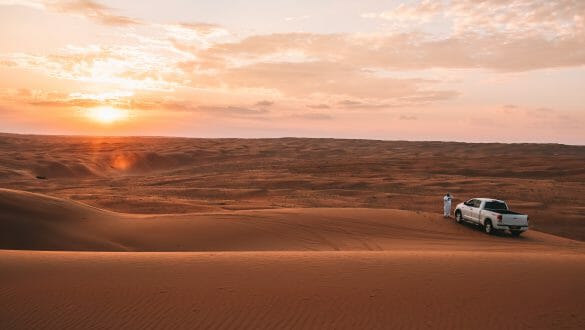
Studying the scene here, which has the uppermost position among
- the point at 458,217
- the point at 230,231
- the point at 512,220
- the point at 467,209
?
the point at 467,209

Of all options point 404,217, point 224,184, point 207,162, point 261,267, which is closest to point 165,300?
point 261,267

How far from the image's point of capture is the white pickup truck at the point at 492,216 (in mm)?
19047

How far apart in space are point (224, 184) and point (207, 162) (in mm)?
35337

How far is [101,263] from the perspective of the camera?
9805 mm

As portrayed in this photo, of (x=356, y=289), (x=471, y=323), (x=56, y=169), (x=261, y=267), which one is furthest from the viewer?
(x=56, y=169)

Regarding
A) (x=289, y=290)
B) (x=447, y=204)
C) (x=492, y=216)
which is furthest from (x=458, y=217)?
(x=289, y=290)

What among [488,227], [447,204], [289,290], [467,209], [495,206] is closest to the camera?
[289,290]

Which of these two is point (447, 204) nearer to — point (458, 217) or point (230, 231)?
point (458, 217)

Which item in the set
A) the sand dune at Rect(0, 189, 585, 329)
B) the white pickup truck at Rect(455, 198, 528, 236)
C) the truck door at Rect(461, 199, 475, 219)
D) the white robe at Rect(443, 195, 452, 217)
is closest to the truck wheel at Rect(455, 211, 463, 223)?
the white pickup truck at Rect(455, 198, 528, 236)

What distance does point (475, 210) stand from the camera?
20.4 metres

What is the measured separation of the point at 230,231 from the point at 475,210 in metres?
10.6

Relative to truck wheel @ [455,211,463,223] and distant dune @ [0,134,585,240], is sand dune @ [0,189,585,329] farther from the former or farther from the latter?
distant dune @ [0,134,585,240]

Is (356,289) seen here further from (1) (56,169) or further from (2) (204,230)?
(1) (56,169)

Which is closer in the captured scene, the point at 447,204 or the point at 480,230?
the point at 480,230
